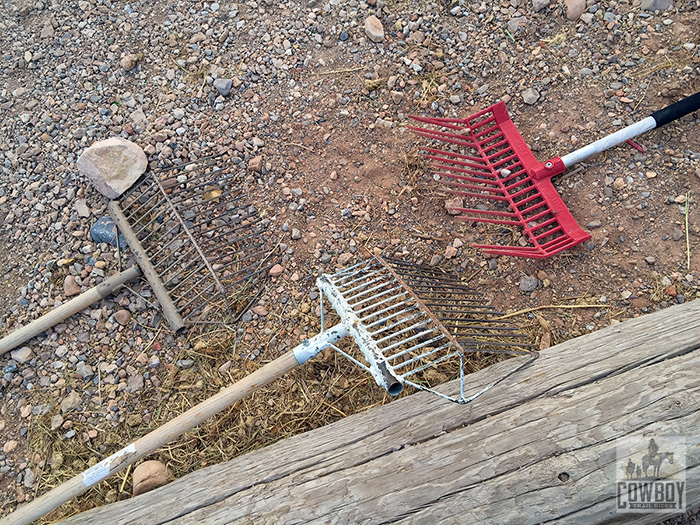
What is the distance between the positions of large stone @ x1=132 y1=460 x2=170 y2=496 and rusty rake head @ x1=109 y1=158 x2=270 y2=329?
0.71 meters

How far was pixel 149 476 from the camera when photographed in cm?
233

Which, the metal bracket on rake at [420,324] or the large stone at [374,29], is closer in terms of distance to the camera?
the metal bracket on rake at [420,324]

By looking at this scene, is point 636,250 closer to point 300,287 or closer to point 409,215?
point 409,215

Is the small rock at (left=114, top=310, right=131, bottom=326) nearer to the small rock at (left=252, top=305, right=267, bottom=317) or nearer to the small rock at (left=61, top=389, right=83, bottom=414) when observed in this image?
the small rock at (left=61, top=389, right=83, bottom=414)

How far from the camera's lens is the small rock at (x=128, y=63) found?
3.36 m

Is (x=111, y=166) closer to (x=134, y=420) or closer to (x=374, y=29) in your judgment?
(x=134, y=420)

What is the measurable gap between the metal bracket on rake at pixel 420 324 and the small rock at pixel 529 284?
0.68 ft

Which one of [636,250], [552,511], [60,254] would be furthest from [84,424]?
[636,250]

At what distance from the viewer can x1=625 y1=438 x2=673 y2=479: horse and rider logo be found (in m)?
1.71

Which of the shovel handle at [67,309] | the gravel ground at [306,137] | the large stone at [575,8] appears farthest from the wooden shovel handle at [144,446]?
the large stone at [575,8]

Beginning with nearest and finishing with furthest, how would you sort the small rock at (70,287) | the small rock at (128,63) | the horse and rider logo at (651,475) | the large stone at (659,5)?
1. the horse and rider logo at (651,475)
2. the small rock at (70,287)
3. the large stone at (659,5)
4. the small rock at (128,63)

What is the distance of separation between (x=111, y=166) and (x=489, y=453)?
8.30 ft

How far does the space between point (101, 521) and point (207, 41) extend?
293cm

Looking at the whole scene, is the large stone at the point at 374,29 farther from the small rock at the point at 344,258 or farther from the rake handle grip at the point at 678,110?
the rake handle grip at the point at 678,110
